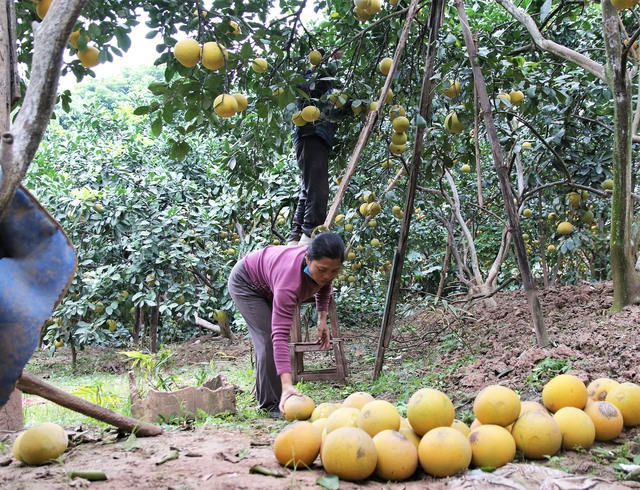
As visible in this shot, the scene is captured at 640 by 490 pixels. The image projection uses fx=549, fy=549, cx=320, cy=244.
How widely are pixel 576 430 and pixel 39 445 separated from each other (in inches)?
80.0

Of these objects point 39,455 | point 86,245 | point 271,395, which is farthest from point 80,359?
point 39,455

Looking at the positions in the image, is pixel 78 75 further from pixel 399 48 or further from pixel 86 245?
pixel 86 245

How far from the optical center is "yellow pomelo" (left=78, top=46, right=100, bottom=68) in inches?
130

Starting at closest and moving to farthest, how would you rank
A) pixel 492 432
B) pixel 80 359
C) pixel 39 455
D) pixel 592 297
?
pixel 492 432, pixel 39 455, pixel 592 297, pixel 80 359

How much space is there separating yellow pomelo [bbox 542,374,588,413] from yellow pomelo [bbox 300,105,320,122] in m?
2.71

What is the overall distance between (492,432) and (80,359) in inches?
305

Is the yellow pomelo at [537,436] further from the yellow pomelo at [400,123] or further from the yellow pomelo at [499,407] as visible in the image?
the yellow pomelo at [400,123]

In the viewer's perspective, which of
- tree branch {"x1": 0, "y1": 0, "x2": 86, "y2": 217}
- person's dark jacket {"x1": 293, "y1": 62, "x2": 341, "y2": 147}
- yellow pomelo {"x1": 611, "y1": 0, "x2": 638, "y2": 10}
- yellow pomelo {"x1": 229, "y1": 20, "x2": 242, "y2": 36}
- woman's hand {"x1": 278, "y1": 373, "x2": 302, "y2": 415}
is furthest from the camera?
person's dark jacket {"x1": 293, "y1": 62, "x2": 341, "y2": 147}

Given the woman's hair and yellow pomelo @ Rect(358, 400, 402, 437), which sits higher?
the woman's hair

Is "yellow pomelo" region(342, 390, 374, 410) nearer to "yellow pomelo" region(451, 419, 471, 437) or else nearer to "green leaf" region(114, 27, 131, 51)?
"yellow pomelo" region(451, 419, 471, 437)

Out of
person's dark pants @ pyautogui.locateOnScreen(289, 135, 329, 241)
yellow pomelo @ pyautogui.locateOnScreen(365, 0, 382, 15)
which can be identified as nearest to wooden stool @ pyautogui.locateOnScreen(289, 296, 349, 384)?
person's dark pants @ pyautogui.locateOnScreen(289, 135, 329, 241)

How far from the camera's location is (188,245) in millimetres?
7277

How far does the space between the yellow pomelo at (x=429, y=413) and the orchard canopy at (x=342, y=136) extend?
146 centimetres

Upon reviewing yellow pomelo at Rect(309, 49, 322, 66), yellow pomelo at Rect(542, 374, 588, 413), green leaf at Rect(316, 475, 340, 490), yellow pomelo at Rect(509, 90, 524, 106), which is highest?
yellow pomelo at Rect(309, 49, 322, 66)
